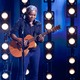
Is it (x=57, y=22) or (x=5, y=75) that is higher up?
(x=57, y=22)

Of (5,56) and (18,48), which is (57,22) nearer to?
(5,56)

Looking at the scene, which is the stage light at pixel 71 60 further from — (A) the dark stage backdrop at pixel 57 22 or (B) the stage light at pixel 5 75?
(B) the stage light at pixel 5 75

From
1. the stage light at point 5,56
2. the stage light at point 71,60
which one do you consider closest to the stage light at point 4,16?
the stage light at point 5,56

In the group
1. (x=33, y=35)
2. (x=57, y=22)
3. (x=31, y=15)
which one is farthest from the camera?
(x=57, y=22)

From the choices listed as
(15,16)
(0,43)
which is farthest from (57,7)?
(0,43)

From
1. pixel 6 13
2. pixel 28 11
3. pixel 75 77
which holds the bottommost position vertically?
pixel 75 77

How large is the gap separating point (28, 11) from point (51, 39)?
1.40 m

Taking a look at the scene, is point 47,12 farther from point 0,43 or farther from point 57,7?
point 0,43

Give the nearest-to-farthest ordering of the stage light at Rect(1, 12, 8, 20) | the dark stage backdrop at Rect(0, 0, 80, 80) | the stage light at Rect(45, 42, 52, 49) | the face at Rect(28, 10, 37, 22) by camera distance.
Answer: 1. the face at Rect(28, 10, 37, 22)
2. the stage light at Rect(1, 12, 8, 20)
3. the stage light at Rect(45, 42, 52, 49)
4. the dark stage backdrop at Rect(0, 0, 80, 80)

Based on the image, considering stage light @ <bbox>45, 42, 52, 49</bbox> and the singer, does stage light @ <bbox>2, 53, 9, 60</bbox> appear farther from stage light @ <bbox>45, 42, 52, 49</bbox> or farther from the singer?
the singer

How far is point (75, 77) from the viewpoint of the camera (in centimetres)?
578

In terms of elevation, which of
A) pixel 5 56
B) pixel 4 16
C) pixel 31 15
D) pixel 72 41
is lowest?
pixel 5 56

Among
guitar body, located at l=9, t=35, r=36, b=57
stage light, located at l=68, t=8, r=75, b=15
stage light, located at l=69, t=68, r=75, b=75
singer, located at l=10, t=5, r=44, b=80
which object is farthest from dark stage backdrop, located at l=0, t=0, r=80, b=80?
singer, located at l=10, t=5, r=44, b=80

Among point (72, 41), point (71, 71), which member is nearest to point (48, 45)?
point (72, 41)
